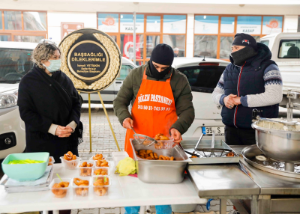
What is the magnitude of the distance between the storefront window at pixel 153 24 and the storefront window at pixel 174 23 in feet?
1.21

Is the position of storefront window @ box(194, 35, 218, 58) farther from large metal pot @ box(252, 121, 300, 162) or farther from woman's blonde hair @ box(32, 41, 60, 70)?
large metal pot @ box(252, 121, 300, 162)

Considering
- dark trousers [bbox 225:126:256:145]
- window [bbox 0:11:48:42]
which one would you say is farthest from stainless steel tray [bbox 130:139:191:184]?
window [bbox 0:11:48:42]

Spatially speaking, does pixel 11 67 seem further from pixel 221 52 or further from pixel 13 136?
pixel 221 52

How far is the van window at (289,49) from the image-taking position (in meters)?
7.46

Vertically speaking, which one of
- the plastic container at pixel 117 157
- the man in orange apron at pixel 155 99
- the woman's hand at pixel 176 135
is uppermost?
the man in orange apron at pixel 155 99

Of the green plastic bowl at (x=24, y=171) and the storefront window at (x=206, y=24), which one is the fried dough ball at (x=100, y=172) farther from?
the storefront window at (x=206, y=24)

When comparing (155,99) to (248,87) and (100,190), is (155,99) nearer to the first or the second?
(248,87)

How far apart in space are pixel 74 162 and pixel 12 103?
2271mm

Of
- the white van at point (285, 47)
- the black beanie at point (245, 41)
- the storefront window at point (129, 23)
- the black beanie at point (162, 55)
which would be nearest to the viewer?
the black beanie at point (162, 55)

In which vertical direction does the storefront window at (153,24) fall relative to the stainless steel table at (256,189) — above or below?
above

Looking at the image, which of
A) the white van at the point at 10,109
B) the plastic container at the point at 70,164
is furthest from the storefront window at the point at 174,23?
the plastic container at the point at 70,164

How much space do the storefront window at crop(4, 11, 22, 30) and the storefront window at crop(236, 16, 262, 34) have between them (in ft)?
37.2

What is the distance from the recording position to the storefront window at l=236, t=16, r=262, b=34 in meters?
15.1

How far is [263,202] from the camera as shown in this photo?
1817 mm
